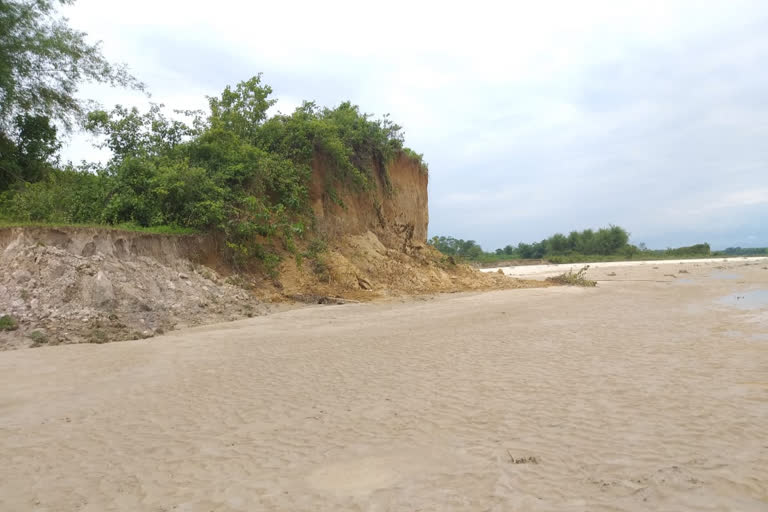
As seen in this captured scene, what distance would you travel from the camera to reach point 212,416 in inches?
211

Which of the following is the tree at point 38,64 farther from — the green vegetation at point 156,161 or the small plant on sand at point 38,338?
the small plant on sand at point 38,338

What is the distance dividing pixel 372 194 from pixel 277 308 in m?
9.46

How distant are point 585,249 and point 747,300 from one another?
60.4m

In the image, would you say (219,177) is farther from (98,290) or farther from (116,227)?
(98,290)

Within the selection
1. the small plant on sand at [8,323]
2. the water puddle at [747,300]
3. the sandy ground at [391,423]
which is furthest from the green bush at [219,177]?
the water puddle at [747,300]

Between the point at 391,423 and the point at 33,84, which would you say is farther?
the point at 33,84

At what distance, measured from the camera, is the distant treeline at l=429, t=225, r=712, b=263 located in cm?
6806

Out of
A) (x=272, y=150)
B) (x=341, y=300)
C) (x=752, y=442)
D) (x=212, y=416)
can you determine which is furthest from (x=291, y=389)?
(x=272, y=150)

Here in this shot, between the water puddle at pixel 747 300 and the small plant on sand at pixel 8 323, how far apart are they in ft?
56.1

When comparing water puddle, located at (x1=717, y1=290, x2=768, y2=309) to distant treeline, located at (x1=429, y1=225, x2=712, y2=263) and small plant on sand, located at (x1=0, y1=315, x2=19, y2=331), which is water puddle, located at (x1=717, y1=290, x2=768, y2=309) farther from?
distant treeline, located at (x1=429, y1=225, x2=712, y2=263)

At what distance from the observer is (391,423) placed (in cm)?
504

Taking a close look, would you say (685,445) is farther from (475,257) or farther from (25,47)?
(475,257)

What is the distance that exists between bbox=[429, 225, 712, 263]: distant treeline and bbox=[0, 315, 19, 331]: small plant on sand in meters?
57.0

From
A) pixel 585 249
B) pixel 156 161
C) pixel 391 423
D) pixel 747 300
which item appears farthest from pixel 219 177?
pixel 585 249
